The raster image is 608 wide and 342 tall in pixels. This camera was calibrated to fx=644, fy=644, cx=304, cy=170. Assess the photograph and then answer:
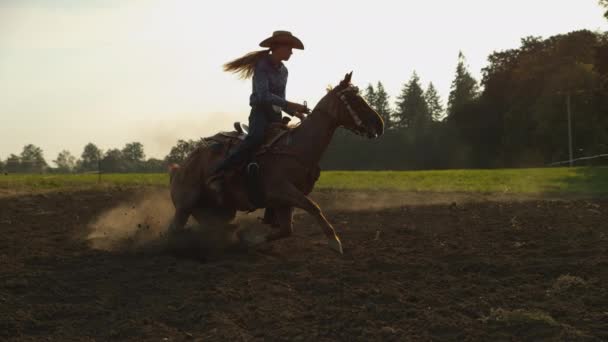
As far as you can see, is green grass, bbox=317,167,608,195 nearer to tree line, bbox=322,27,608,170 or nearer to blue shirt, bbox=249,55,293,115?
tree line, bbox=322,27,608,170

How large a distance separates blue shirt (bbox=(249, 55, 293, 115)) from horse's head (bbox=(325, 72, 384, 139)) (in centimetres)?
80

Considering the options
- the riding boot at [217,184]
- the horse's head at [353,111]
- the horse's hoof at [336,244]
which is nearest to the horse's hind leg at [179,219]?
the riding boot at [217,184]

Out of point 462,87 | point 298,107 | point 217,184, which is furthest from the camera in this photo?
point 462,87

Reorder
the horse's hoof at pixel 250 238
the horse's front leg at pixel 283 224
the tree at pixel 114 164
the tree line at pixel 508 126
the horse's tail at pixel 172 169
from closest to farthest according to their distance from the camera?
1. the horse's front leg at pixel 283 224
2. the horse's hoof at pixel 250 238
3. the horse's tail at pixel 172 169
4. the tree at pixel 114 164
5. the tree line at pixel 508 126

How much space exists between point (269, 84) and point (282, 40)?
69cm

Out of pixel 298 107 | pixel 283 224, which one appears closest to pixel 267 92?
pixel 298 107

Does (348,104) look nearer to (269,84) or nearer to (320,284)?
(269,84)

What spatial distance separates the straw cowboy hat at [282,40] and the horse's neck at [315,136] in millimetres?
1045

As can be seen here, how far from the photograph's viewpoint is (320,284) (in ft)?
24.1

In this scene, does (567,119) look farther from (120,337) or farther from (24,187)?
(120,337)

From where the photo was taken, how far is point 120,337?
568 cm

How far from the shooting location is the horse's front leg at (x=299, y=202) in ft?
29.1

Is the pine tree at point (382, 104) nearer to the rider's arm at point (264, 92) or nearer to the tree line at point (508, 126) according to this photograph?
the tree line at point (508, 126)

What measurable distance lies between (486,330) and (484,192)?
18398mm
